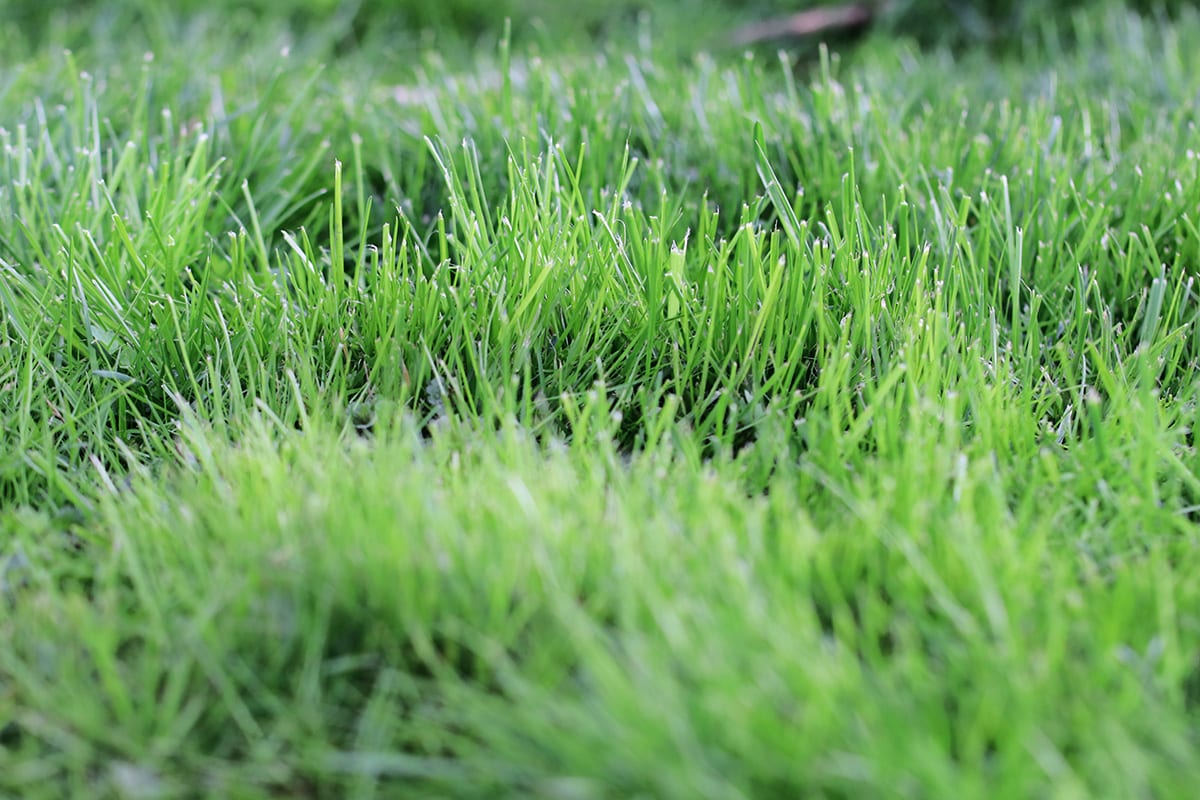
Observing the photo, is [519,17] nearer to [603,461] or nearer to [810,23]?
[810,23]

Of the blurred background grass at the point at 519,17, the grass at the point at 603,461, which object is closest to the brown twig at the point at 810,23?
the blurred background grass at the point at 519,17

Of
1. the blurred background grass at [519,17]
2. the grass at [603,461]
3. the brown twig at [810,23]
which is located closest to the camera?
the grass at [603,461]

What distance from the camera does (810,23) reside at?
3.67 m

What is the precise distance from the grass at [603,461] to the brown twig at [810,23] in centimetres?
121

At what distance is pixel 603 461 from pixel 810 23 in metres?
2.67

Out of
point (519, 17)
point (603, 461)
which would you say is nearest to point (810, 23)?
point (519, 17)

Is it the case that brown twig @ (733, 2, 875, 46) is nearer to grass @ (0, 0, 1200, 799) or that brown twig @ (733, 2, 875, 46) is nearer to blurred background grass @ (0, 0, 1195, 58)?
blurred background grass @ (0, 0, 1195, 58)

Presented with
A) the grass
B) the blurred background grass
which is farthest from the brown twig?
the grass

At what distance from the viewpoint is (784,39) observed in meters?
3.69

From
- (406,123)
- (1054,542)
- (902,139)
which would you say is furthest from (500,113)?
(1054,542)

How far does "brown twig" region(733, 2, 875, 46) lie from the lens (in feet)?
12.0

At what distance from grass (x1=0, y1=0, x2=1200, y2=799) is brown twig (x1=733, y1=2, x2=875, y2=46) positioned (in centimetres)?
121

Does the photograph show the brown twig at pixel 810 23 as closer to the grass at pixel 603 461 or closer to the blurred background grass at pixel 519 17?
the blurred background grass at pixel 519 17

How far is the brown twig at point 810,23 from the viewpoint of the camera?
3648 mm
